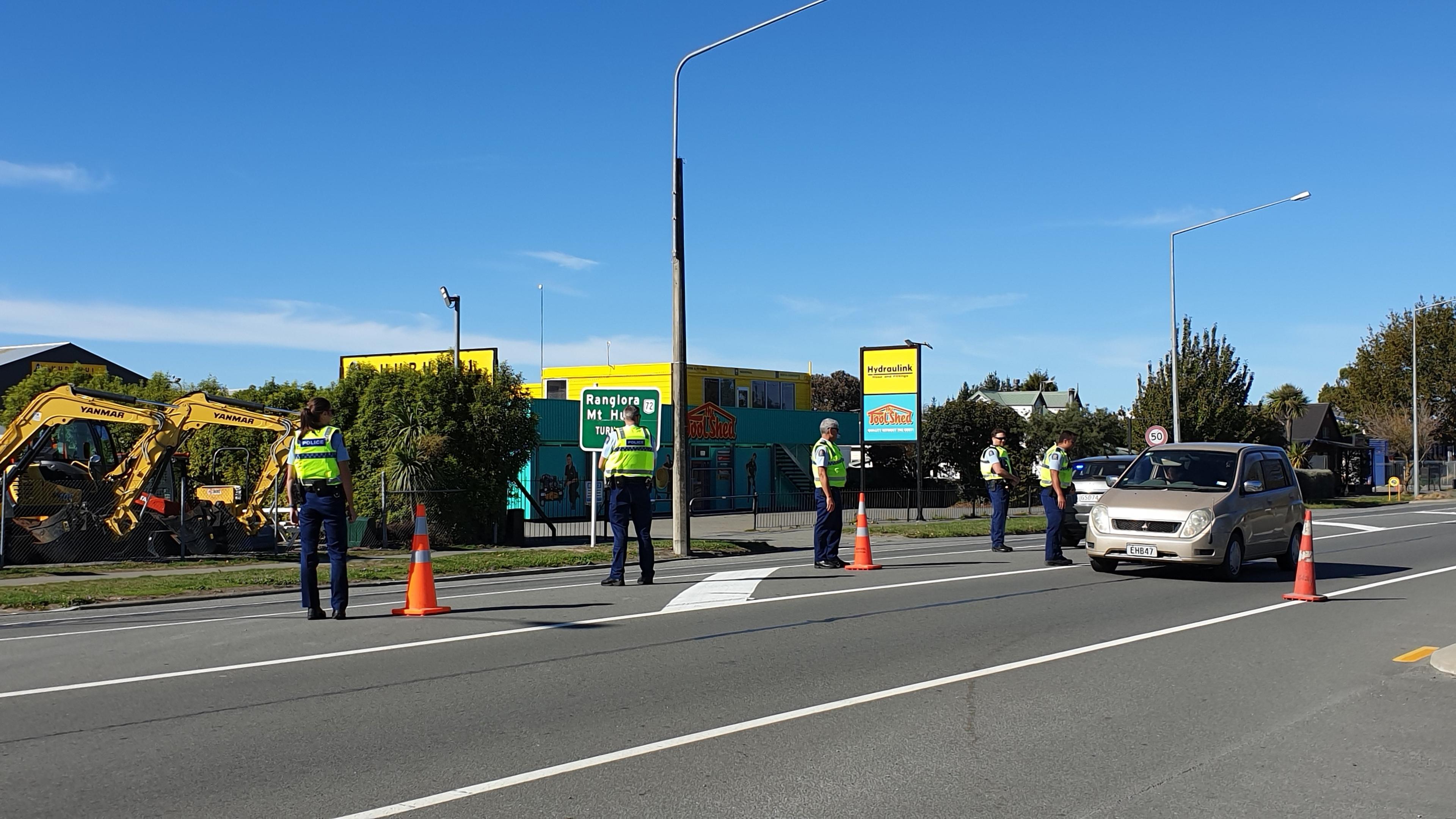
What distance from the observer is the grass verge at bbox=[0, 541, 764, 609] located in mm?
13422

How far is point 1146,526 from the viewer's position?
1444 cm

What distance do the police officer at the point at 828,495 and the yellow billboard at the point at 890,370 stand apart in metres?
21.3

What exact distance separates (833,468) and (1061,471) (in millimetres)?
3811

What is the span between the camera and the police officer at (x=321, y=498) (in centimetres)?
Result: 1070

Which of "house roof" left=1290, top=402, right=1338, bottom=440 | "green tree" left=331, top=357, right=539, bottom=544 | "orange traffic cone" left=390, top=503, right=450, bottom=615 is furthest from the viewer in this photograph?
"house roof" left=1290, top=402, right=1338, bottom=440

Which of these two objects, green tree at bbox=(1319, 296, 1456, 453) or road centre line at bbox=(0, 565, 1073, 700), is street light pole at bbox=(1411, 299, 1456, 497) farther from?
road centre line at bbox=(0, 565, 1073, 700)

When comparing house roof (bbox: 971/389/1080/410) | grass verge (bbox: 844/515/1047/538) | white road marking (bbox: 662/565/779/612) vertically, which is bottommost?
grass verge (bbox: 844/515/1047/538)

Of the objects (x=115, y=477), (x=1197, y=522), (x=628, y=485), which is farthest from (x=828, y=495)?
(x=115, y=477)

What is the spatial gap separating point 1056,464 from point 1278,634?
6892 mm

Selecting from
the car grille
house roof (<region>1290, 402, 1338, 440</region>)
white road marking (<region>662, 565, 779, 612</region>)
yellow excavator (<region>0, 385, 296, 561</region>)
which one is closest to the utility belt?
white road marking (<region>662, 565, 779, 612</region>)

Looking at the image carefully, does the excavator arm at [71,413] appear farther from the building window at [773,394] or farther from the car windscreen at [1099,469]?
the building window at [773,394]

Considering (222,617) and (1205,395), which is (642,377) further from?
(222,617)

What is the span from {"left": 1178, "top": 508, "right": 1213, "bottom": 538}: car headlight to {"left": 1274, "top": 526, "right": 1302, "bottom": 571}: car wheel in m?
2.41

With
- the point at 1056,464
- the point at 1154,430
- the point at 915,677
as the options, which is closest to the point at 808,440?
the point at 1154,430
